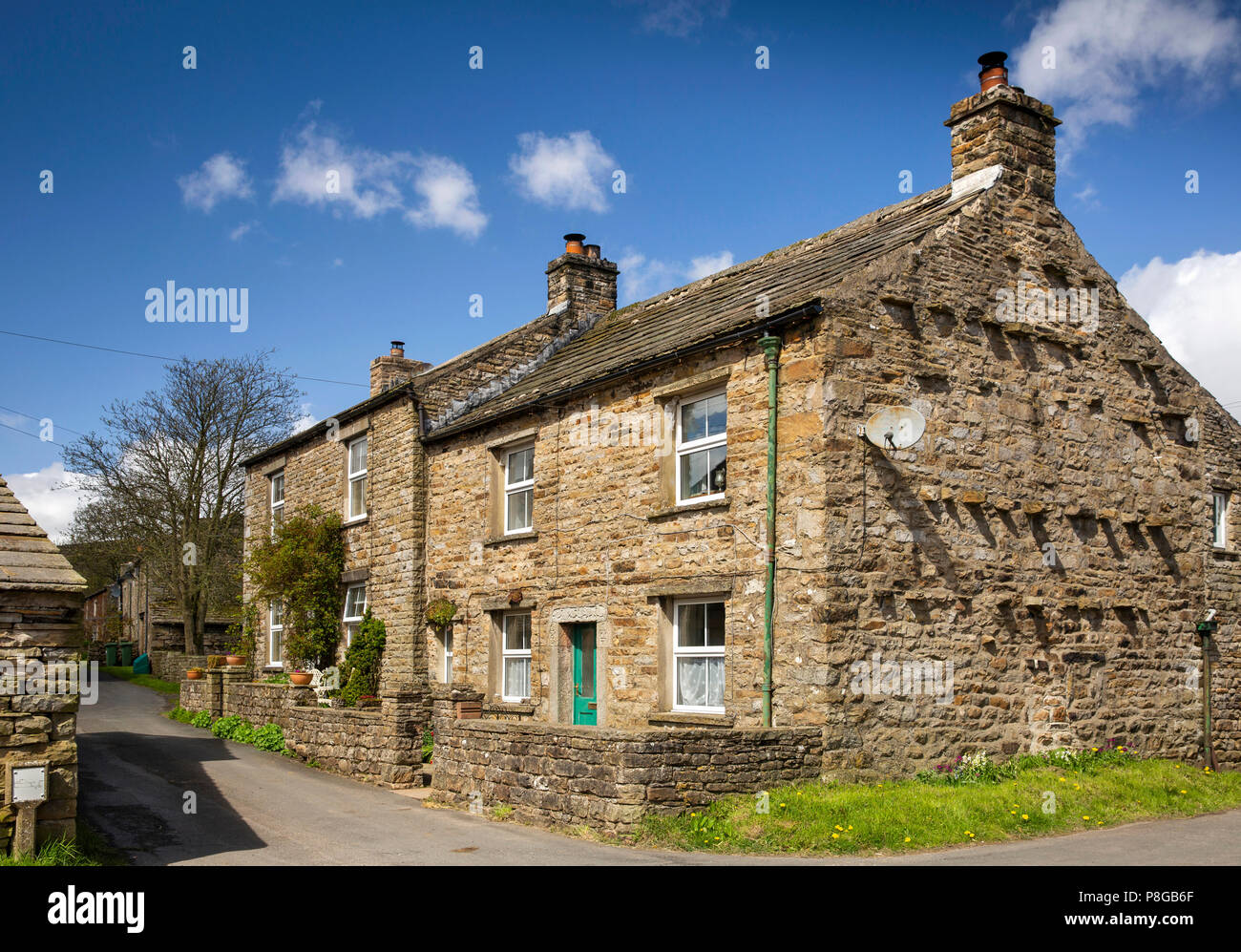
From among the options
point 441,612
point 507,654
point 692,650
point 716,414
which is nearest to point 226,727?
point 441,612

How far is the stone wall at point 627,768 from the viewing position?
10.3 metres

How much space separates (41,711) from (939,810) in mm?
8329

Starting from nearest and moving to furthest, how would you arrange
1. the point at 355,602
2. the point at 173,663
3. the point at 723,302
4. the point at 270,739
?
the point at 723,302 → the point at 270,739 → the point at 355,602 → the point at 173,663

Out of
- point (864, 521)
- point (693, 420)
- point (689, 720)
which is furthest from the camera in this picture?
point (693, 420)

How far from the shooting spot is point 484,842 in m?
10.4

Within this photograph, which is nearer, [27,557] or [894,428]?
[27,557]

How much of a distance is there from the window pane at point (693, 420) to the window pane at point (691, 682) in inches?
114

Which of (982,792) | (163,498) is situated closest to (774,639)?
(982,792)

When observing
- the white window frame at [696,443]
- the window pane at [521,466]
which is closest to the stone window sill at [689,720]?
the white window frame at [696,443]

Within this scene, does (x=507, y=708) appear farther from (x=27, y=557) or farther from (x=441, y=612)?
(x=27, y=557)

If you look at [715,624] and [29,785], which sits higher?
[715,624]

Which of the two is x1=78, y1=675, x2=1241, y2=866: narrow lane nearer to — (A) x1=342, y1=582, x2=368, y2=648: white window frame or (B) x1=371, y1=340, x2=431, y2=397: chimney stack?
(A) x1=342, y1=582, x2=368, y2=648: white window frame

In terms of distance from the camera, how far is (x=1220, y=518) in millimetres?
17156
